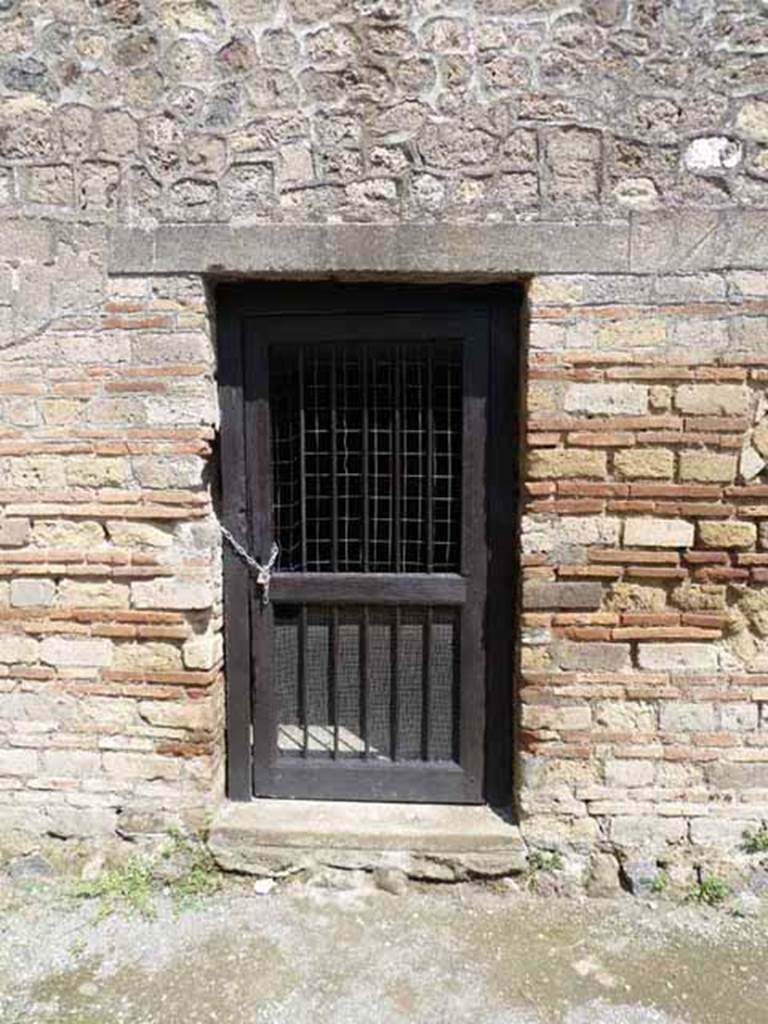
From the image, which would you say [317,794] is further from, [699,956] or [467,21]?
[467,21]

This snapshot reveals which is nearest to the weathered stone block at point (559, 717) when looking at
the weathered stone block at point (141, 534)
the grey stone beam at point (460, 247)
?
the weathered stone block at point (141, 534)

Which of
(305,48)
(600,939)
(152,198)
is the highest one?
(305,48)

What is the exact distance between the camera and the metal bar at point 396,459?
320 centimetres

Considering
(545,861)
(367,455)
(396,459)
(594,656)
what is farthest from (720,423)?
(545,861)

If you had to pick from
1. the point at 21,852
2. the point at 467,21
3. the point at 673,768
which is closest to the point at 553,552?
the point at 673,768

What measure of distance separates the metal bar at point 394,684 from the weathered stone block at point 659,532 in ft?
3.44

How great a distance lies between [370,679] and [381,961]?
1.09 meters

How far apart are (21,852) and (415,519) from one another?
2.21m

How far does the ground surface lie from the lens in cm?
248

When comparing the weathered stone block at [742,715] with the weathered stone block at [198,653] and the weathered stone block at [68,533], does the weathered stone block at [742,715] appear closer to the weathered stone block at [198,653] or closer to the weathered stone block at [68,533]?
the weathered stone block at [198,653]

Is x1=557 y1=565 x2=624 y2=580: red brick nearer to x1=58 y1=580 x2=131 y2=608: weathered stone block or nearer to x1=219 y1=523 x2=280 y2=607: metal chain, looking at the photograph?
x1=219 y1=523 x2=280 y2=607: metal chain

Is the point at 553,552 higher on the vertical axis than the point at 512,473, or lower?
lower

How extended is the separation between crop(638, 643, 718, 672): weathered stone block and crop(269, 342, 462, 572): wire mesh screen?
875 mm

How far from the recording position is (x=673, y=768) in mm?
3082
